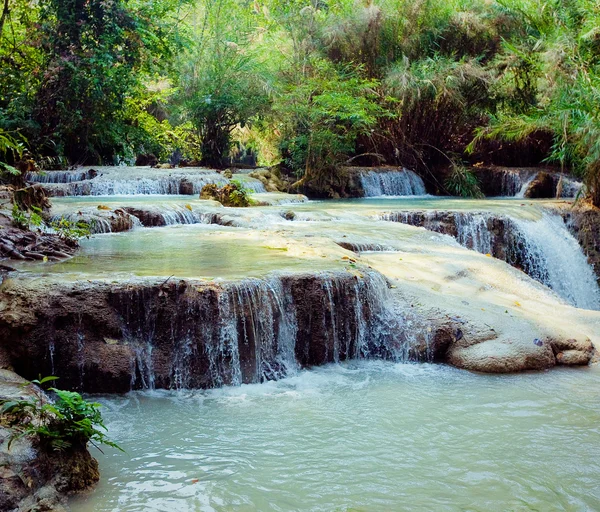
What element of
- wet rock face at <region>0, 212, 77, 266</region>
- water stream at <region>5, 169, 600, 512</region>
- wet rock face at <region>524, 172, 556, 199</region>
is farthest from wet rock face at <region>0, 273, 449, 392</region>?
wet rock face at <region>524, 172, 556, 199</region>

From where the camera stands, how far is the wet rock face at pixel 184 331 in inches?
169

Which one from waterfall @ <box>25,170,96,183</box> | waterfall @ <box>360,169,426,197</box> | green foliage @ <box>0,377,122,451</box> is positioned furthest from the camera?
waterfall @ <box>360,169,426,197</box>

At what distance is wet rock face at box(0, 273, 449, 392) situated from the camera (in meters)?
4.30

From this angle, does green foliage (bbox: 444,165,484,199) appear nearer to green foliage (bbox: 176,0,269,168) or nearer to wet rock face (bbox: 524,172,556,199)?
wet rock face (bbox: 524,172,556,199)

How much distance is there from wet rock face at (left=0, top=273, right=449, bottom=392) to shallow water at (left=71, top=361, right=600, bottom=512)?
21 centimetres

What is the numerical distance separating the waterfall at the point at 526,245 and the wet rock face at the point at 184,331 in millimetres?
5108

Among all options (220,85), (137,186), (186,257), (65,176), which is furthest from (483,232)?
Result: (220,85)

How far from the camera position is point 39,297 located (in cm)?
430

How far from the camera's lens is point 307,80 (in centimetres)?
1548

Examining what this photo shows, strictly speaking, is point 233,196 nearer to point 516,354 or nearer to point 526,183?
point 516,354

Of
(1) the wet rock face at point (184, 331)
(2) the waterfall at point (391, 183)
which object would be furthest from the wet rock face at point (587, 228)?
(1) the wet rock face at point (184, 331)

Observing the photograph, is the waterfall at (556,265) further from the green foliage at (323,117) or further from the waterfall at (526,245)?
the green foliage at (323,117)

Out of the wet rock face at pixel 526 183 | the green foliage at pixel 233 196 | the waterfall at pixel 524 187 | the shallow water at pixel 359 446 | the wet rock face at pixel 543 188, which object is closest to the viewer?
the shallow water at pixel 359 446

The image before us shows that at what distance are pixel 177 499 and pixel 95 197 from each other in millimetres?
10753
